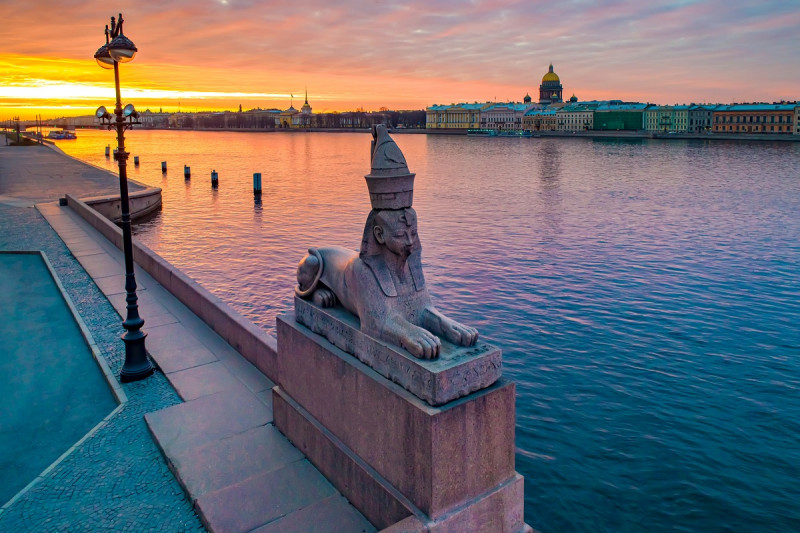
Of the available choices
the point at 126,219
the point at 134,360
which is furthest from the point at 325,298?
the point at 126,219

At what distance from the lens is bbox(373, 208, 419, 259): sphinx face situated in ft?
16.1

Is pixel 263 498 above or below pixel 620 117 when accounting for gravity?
below

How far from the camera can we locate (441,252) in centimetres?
2053

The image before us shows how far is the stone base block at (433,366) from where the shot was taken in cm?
438

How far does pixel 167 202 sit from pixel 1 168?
1358 centimetres

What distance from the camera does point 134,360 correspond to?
764 centimetres

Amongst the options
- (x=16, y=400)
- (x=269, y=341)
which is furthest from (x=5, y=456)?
(x=269, y=341)

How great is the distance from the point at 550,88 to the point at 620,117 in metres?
40.4

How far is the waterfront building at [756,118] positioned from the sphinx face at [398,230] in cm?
13123

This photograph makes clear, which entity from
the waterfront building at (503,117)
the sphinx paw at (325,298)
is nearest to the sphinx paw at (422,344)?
the sphinx paw at (325,298)

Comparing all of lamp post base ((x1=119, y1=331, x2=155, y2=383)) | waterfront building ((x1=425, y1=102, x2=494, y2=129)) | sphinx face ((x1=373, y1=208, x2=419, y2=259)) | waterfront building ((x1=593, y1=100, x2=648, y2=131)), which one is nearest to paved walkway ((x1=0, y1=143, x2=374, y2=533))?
lamp post base ((x1=119, y1=331, x2=155, y2=383))

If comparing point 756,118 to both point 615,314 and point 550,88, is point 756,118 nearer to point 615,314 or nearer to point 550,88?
point 550,88

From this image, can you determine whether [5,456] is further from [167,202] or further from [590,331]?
[167,202]

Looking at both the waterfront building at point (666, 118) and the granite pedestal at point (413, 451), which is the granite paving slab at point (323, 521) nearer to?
the granite pedestal at point (413, 451)
